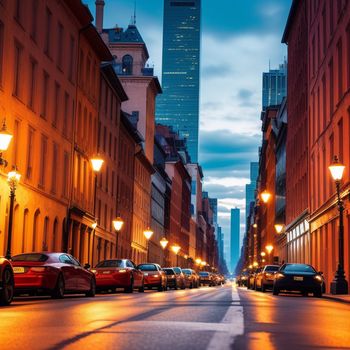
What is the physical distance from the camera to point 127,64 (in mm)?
98375

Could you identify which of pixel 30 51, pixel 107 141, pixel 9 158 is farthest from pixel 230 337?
pixel 107 141

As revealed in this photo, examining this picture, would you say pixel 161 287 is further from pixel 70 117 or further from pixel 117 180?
pixel 117 180

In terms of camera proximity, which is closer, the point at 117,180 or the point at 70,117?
the point at 70,117

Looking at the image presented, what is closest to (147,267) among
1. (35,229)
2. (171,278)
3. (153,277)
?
(153,277)

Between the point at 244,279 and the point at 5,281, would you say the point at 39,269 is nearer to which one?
the point at 5,281

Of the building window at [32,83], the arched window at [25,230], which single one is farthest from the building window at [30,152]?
the arched window at [25,230]

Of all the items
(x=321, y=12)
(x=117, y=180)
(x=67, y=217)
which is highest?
(x=321, y=12)

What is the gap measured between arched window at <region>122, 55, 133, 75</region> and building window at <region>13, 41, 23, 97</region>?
59.6 m

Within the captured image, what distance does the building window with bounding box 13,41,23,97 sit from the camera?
3768 centimetres

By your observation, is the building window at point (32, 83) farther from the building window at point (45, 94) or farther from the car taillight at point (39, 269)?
the car taillight at point (39, 269)

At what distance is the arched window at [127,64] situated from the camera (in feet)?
320

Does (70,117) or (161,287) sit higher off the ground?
(70,117)

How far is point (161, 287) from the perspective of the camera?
44.8 meters

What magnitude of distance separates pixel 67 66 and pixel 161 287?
15.0 m
